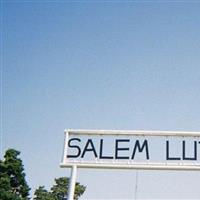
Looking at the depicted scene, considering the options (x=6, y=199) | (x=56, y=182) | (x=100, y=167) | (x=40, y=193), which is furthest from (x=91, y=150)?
(x=56, y=182)

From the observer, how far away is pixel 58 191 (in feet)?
132

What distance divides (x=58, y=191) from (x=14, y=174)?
993 cm

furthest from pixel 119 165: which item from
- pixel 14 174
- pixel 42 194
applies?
pixel 42 194

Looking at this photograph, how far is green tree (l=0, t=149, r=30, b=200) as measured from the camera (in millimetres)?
30469

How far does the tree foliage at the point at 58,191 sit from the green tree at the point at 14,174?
6668 millimetres

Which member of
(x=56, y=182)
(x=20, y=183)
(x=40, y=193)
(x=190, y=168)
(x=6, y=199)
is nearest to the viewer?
(x=190, y=168)

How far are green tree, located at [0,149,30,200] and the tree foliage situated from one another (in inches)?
263

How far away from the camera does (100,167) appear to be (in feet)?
46.9

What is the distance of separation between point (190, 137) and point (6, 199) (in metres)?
19.2

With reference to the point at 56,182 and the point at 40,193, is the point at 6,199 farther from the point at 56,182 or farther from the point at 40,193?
the point at 56,182

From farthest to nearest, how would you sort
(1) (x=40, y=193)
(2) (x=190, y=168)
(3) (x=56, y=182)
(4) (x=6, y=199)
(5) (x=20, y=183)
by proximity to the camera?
(3) (x=56, y=182)
(1) (x=40, y=193)
(5) (x=20, y=183)
(4) (x=6, y=199)
(2) (x=190, y=168)

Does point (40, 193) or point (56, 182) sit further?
point (56, 182)

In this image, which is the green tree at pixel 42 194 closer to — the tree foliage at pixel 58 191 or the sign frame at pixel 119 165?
the tree foliage at pixel 58 191

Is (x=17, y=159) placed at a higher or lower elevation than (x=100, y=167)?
higher
